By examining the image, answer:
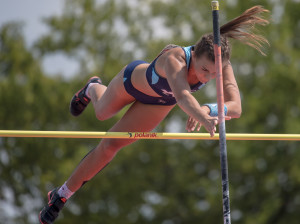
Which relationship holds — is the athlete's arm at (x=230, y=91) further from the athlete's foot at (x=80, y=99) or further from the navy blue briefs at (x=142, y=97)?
the athlete's foot at (x=80, y=99)

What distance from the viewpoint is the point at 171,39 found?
1811 cm

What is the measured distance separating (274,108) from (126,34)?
19.0ft

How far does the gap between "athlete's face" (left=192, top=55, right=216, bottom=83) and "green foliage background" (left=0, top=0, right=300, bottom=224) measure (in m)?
11.2

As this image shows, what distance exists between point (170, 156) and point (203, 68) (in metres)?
12.8

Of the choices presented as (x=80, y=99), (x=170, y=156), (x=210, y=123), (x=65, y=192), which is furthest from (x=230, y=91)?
(x=170, y=156)

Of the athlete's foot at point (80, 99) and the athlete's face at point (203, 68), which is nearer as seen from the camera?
the athlete's face at point (203, 68)

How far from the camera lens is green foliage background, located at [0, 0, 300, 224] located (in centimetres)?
1586

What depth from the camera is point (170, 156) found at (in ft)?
55.4

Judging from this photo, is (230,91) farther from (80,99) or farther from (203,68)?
(80,99)

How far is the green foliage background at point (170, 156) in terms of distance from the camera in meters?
15.9

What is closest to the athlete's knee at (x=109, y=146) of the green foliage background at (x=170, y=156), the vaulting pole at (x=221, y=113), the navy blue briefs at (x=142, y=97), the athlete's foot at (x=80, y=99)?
the navy blue briefs at (x=142, y=97)

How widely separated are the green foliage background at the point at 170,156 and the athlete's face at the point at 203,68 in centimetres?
1120

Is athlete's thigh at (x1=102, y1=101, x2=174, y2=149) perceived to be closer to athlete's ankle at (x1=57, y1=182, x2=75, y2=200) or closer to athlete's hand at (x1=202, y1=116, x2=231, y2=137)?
athlete's ankle at (x1=57, y1=182, x2=75, y2=200)

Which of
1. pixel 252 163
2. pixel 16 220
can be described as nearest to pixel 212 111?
pixel 252 163
